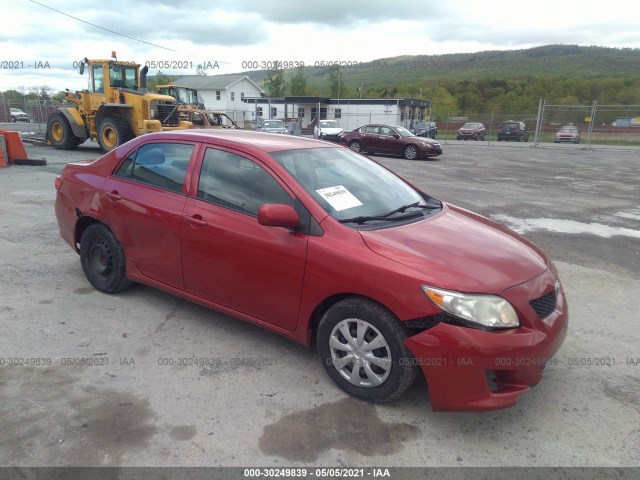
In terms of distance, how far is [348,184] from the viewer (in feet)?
11.9

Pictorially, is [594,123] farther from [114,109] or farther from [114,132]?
[114,132]

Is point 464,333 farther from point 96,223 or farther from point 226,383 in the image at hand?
point 96,223

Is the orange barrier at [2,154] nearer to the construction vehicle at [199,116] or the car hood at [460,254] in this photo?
the construction vehicle at [199,116]

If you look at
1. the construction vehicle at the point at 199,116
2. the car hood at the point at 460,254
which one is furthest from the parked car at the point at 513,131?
the car hood at the point at 460,254

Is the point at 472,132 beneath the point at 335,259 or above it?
above

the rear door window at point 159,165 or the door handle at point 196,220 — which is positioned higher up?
the rear door window at point 159,165

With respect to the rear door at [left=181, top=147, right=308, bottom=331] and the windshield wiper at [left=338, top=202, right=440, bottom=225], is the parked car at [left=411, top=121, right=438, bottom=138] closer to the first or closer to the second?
the windshield wiper at [left=338, top=202, right=440, bottom=225]

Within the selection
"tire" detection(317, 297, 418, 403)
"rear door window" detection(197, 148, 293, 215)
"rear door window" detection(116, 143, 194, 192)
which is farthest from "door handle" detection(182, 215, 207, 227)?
"tire" detection(317, 297, 418, 403)

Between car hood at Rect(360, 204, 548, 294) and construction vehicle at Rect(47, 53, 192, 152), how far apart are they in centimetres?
1333

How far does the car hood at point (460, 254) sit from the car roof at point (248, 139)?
1.13 m

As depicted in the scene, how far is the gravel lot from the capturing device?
2.55 metres

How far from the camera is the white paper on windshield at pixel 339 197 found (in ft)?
10.7

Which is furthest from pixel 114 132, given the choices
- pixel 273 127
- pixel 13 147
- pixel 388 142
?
pixel 273 127

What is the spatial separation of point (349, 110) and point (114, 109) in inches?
1401
